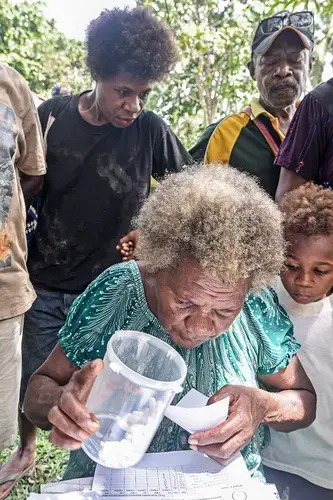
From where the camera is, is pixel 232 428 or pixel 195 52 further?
pixel 195 52

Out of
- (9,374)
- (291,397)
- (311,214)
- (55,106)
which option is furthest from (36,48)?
(291,397)

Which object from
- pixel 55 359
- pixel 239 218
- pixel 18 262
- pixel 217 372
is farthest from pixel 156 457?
pixel 18 262

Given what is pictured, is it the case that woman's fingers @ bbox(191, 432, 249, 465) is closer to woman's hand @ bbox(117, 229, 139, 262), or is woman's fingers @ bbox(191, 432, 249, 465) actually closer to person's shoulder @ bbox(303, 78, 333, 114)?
woman's hand @ bbox(117, 229, 139, 262)

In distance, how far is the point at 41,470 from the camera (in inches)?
106

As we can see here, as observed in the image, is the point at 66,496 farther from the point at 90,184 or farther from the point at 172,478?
the point at 90,184

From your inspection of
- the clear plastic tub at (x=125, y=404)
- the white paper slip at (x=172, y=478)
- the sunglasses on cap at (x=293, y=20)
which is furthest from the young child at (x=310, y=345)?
the sunglasses on cap at (x=293, y=20)

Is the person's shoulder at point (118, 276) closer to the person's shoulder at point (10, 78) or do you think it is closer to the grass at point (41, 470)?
the person's shoulder at point (10, 78)

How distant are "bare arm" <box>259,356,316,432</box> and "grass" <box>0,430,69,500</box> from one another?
1608mm

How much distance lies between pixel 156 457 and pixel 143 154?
61.8 inches

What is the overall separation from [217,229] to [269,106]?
179cm

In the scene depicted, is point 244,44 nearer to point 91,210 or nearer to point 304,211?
point 91,210

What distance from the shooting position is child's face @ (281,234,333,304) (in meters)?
1.63

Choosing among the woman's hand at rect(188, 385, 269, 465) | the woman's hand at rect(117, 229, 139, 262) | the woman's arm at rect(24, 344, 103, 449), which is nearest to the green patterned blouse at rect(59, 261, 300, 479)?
the woman's hand at rect(188, 385, 269, 465)

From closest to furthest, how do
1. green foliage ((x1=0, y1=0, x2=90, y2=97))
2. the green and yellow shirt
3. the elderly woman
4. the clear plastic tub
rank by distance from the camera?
the clear plastic tub
the elderly woman
the green and yellow shirt
green foliage ((x1=0, y1=0, x2=90, y2=97))
